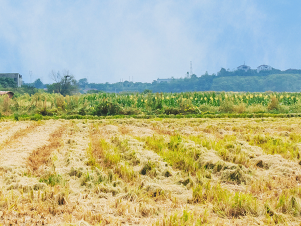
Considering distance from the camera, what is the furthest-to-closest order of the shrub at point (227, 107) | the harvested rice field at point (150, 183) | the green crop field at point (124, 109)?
the shrub at point (227, 107)
the green crop field at point (124, 109)
the harvested rice field at point (150, 183)

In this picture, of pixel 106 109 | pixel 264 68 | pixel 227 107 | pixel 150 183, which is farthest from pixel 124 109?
pixel 264 68

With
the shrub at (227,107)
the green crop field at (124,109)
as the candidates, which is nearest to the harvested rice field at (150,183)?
the green crop field at (124,109)

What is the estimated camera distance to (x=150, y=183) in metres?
3.41

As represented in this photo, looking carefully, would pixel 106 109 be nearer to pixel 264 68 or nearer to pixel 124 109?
pixel 124 109

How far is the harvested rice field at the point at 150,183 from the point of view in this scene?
8.63 feet

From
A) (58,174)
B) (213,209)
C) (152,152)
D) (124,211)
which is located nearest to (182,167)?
(152,152)

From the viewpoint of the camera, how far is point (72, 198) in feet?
9.95

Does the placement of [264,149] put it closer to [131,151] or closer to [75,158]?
[131,151]

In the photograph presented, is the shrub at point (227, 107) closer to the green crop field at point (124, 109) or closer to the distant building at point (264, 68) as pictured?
the green crop field at point (124, 109)

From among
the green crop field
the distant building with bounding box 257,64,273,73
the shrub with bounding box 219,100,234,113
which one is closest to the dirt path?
the green crop field

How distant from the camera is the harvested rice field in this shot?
2629 mm

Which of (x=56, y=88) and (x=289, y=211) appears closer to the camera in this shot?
(x=289, y=211)

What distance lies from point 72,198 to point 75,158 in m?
1.50

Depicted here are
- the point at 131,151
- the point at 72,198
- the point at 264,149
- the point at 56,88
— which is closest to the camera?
the point at 72,198
